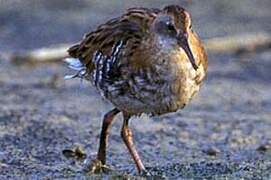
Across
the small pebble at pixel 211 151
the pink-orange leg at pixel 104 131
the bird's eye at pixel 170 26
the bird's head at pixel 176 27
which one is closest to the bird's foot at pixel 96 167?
the pink-orange leg at pixel 104 131

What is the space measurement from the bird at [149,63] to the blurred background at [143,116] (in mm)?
457

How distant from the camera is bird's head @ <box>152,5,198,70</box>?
6.52 m

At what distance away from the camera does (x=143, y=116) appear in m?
9.47

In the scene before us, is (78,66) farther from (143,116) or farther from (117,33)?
(143,116)

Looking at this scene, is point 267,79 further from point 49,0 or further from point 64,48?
point 49,0

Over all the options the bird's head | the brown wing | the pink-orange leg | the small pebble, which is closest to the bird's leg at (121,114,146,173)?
the pink-orange leg

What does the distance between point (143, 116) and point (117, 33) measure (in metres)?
2.39

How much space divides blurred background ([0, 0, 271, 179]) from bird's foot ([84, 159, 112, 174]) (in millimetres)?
84

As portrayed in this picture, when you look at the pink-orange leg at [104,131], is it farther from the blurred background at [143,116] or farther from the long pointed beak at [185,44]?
the long pointed beak at [185,44]

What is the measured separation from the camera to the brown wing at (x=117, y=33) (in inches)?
274

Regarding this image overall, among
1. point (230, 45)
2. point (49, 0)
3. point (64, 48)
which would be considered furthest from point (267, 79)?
point (49, 0)

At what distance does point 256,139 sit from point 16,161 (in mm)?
2194

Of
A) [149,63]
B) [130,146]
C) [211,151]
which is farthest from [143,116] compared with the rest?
[149,63]

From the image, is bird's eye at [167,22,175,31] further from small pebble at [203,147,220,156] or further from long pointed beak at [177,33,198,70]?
small pebble at [203,147,220,156]
